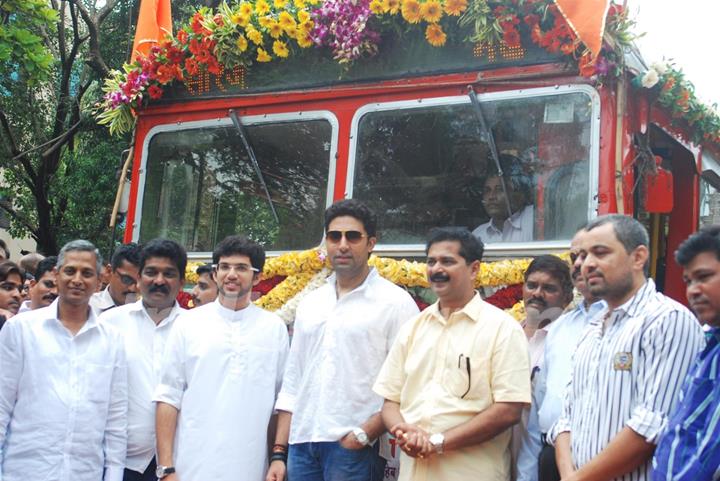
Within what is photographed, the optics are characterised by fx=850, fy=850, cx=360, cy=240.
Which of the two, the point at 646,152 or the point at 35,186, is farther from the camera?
the point at 35,186

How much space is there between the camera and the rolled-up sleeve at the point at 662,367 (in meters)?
2.72

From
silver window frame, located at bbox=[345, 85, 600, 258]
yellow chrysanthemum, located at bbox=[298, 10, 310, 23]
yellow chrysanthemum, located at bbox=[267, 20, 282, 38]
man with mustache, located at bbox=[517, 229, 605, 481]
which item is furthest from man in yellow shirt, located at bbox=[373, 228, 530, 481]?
yellow chrysanthemum, located at bbox=[267, 20, 282, 38]

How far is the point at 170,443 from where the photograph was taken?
377 cm

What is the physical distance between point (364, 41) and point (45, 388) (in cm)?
242

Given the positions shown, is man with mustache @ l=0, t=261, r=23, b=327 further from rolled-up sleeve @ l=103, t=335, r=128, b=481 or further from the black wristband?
the black wristband

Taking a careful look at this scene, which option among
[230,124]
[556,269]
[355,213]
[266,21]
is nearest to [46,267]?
[230,124]

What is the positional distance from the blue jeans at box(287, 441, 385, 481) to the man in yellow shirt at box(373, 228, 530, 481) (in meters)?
0.26

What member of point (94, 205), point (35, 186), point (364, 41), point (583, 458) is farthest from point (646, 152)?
point (35, 186)

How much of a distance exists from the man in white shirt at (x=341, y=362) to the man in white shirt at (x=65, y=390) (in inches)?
29.7

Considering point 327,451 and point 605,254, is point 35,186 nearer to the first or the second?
point 327,451

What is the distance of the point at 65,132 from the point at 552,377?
12.3m

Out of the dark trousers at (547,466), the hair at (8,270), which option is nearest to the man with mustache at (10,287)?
the hair at (8,270)

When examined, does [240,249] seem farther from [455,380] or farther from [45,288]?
[45,288]

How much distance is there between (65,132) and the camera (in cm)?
1416
